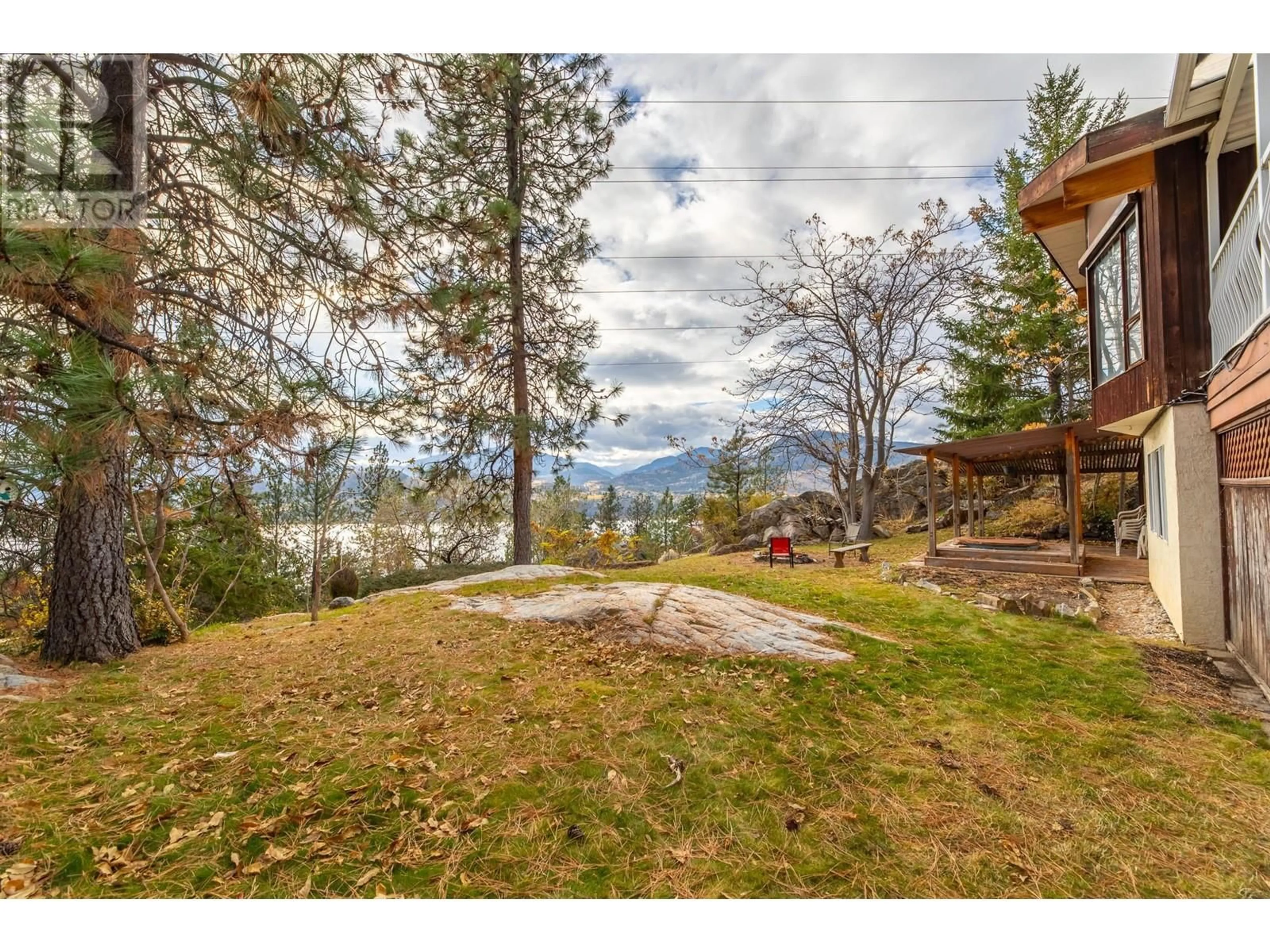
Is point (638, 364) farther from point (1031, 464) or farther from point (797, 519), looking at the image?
point (1031, 464)

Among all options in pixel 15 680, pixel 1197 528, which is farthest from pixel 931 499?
pixel 15 680

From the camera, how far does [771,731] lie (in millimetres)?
2631

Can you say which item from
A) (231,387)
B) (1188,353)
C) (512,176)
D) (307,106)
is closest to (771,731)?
(231,387)

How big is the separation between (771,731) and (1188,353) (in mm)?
5540

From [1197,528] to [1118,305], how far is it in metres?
3.32

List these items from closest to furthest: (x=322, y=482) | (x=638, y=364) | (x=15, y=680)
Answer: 1. (x=15, y=680)
2. (x=322, y=482)
3. (x=638, y=364)

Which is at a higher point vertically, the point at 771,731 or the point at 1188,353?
the point at 1188,353

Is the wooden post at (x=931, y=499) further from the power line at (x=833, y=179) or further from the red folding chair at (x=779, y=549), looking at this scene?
the power line at (x=833, y=179)

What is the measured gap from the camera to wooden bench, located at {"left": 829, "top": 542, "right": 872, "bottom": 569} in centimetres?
920

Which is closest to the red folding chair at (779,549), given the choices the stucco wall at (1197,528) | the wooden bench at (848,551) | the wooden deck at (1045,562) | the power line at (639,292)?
the wooden bench at (848,551)

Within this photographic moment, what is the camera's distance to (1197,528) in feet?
13.7
